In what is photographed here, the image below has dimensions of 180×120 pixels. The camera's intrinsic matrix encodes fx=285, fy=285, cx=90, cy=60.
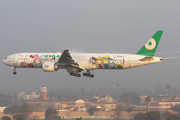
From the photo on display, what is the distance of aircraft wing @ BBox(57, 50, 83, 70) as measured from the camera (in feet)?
154

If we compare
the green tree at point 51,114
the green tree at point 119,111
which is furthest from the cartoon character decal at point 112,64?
the green tree at point 51,114

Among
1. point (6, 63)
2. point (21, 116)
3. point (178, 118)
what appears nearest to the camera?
point (6, 63)

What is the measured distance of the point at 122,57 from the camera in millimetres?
48438

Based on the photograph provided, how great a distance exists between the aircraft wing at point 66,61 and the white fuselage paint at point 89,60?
132cm

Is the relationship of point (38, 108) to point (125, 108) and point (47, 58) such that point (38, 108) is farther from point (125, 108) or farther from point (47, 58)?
point (47, 58)

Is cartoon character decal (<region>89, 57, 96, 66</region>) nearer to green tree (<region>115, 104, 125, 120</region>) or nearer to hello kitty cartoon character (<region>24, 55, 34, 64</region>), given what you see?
hello kitty cartoon character (<region>24, 55, 34, 64</region>)

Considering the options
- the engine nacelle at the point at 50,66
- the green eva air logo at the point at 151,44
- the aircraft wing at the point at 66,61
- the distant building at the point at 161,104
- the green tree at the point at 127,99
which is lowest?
the distant building at the point at 161,104

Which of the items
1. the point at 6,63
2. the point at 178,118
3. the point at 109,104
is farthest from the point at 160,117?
the point at 6,63

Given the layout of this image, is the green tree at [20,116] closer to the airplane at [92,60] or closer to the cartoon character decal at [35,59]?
the cartoon character decal at [35,59]

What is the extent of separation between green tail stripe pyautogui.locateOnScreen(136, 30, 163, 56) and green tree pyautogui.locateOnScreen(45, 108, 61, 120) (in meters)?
39.2

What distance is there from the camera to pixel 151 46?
48594mm

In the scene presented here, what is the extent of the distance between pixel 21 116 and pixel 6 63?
20.4 m

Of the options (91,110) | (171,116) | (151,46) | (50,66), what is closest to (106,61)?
(151,46)

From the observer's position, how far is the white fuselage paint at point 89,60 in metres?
47.9
